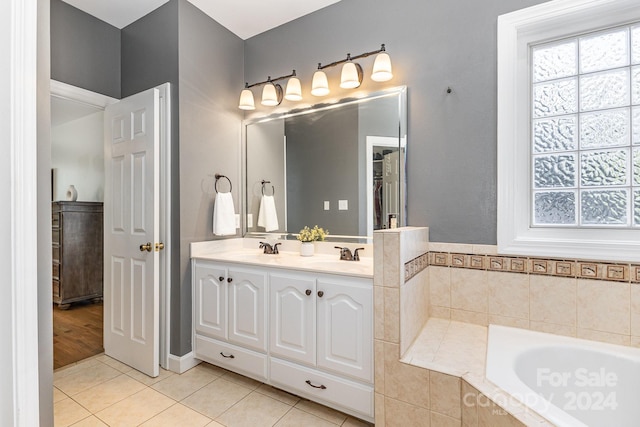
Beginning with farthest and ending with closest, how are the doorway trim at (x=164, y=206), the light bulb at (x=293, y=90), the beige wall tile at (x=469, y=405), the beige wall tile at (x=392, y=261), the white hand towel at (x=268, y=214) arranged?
the white hand towel at (x=268, y=214) → the light bulb at (x=293, y=90) → the doorway trim at (x=164, y=206) → the beige wall tile at (x=392, y=261) → the beige wall tile at (x=469, y=405)

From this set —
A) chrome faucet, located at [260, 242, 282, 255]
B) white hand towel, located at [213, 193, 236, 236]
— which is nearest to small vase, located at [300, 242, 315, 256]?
chrome faucet, located at [260, 242, 282, 255]

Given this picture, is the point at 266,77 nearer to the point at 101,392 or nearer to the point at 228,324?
the point at 228,324

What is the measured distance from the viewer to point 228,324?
2.15m

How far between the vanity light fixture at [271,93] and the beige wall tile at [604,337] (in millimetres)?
2314

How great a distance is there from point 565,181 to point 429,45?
1.14 metres

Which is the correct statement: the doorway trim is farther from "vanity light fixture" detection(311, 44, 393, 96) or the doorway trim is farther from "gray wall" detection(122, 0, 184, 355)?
"vanity light fixture" detection(311, 44, 393, 96)

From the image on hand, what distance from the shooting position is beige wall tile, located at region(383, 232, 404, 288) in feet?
4.87

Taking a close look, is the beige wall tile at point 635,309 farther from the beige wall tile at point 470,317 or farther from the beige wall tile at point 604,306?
the beige wall tile at point 470,317

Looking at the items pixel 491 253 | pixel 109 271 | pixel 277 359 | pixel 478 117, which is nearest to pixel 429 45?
pixel 478 117

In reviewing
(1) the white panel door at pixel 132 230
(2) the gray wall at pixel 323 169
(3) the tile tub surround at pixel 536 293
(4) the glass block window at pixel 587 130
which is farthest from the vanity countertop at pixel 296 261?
(4) the glass block window at pixel 587 130

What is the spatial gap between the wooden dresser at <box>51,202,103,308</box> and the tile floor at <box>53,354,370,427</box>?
6.54 ft

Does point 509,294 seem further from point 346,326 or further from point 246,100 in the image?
point 246,100

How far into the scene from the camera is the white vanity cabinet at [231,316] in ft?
6.61

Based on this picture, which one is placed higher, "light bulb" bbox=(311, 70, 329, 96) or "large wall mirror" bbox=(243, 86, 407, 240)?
"light bulb" bbox=(311, 70, 329, 96)
